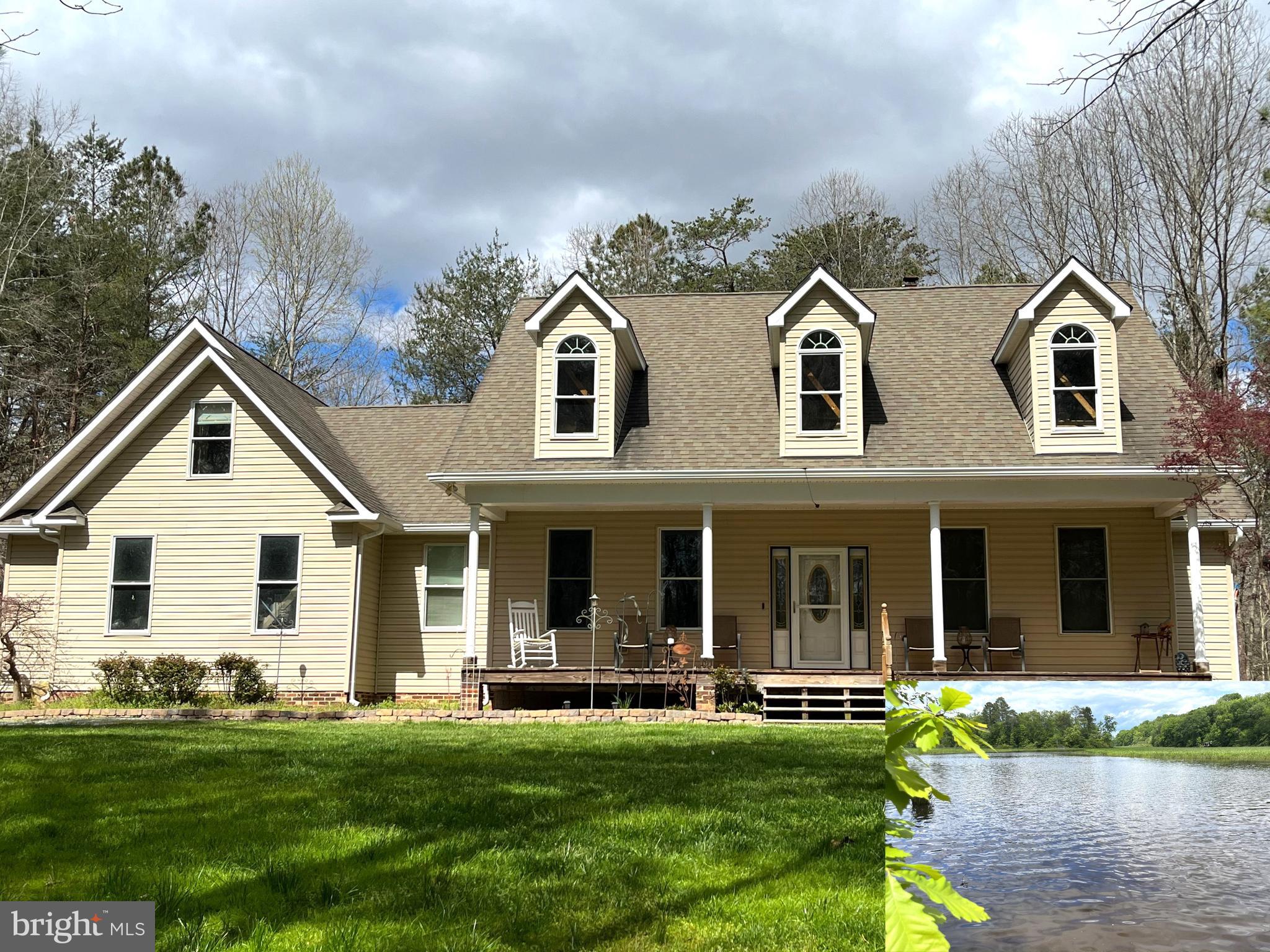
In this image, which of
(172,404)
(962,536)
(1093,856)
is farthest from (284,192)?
(1093,856)

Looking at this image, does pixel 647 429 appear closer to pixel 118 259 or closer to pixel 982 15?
pixel 982 15

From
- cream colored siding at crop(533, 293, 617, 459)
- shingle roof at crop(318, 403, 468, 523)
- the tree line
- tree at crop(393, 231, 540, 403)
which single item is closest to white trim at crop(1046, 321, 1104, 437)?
cream colored siding at crop(533, 293, 617, 459)

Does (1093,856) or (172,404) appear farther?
(172,404)

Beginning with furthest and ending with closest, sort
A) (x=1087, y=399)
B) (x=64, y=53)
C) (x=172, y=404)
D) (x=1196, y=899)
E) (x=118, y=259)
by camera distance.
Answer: (x=118, y=259), (x=172, y=404), (x=1087, y=399), (x=64, y=53), (x=1196, y=899)

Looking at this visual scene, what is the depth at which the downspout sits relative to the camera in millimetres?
17438

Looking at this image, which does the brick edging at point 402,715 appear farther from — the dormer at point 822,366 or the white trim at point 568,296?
the white trim at point 568,296

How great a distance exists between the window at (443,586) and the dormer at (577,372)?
3394 millimetres

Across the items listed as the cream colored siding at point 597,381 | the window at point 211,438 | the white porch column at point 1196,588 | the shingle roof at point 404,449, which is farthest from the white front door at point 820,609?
the window at point 211,438

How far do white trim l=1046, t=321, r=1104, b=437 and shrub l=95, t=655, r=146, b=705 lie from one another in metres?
15.2

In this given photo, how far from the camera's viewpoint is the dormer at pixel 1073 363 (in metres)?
16.0

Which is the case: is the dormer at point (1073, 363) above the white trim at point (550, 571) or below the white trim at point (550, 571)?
above

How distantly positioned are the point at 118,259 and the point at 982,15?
32.7 metres

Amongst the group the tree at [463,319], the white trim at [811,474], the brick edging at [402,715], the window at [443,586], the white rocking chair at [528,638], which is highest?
the tree at [463,319]

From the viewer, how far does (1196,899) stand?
91cm
